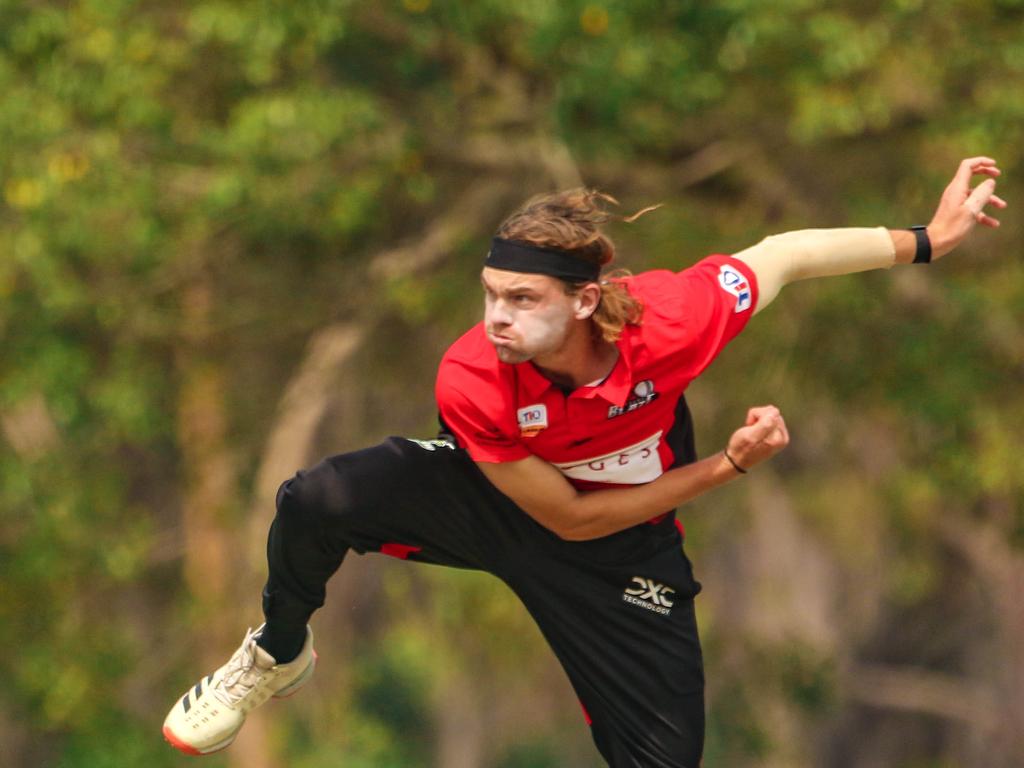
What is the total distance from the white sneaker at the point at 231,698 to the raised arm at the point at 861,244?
5.99ft

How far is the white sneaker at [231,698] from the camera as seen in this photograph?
5.43 meters

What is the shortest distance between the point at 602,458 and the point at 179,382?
8908 mm

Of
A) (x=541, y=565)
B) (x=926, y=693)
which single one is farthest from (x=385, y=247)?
(x=926, y=693)

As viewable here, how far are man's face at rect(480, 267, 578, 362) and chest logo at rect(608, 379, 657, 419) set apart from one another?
0.28m

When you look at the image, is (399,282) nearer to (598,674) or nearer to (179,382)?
(179,382)

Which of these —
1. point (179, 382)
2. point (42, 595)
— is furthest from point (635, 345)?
point (42, 595)

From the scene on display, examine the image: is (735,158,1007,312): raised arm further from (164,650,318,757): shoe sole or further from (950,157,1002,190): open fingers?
(164,650,318,757): shoe sole

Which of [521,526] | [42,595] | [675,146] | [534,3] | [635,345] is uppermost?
[534,3]

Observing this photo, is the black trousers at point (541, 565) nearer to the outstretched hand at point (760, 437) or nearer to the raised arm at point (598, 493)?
the raised arm at point (598, 493)

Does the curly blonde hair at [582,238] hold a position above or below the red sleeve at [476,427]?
above

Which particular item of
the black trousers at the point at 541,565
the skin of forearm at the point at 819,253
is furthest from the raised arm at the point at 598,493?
the skin of forearm at the point at 819,253

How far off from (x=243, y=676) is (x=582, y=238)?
6.03ft

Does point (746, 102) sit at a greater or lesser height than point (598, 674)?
greater

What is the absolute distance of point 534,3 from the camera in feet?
32.8
